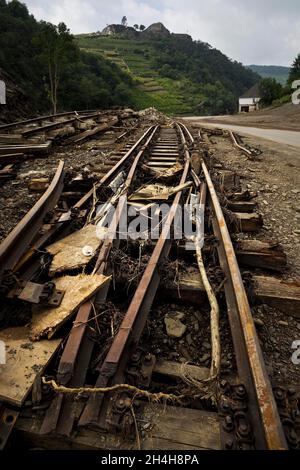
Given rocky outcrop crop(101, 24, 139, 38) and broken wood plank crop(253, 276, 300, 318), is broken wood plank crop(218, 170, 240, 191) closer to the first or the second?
broken wood plank crop(253, 276, 300, 318)

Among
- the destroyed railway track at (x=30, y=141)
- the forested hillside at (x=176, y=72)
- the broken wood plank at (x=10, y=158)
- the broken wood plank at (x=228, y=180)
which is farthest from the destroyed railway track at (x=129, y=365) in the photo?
the forested hillside at (x=176, y=72)

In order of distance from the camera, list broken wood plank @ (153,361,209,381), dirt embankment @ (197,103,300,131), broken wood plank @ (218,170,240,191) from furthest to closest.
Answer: dirt embankment @ (197,103,300,131) < broken wood plank @ (218,170,240,191) < broken wood plank @ (153,361,209,381)

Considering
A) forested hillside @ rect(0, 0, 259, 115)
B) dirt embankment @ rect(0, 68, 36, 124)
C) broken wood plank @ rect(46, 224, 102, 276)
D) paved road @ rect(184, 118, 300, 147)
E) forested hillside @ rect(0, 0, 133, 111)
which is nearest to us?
broken wood plank @ rect(46, 224, 102, 276)

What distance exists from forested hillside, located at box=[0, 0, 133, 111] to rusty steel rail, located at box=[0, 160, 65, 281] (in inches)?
1011

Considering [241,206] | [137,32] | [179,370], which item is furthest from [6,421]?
[137,32]

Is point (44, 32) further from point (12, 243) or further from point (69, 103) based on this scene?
point (12, 243)

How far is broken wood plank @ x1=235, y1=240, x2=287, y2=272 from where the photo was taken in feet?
9.81

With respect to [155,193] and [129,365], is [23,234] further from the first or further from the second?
[155,193]

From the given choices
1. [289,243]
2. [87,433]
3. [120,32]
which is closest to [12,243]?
[87,433]

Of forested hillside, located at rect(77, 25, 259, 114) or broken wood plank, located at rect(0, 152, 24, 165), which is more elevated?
forested hillside, located at rect(77, 25, 259, 114)

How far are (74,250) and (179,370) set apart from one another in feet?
4.85

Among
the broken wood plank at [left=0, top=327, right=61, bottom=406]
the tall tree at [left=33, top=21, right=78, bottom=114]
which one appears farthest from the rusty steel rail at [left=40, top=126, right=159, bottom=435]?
the tall tree at [left=33, top=21, right=78, bottom=114]

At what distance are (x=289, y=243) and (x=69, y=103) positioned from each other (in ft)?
142
